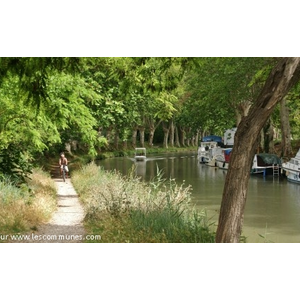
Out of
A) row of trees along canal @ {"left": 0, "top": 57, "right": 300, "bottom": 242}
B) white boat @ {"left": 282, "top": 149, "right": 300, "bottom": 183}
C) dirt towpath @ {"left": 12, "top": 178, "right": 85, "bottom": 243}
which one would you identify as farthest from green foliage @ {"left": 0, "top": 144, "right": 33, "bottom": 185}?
white boat @ {"left": 282, "top": 149, "right": 300, "bottom": 183}

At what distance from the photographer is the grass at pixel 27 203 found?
29.4 feet

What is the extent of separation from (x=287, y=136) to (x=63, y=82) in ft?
29.3

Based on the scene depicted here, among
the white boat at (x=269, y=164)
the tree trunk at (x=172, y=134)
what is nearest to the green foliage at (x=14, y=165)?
the tree trunk at (x=172, y=134)

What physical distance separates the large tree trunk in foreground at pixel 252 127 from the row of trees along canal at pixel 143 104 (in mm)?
13

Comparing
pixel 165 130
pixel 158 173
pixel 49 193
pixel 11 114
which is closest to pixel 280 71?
pixel 158 173

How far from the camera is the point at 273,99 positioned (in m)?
7.79

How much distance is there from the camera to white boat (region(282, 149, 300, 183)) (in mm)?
14234

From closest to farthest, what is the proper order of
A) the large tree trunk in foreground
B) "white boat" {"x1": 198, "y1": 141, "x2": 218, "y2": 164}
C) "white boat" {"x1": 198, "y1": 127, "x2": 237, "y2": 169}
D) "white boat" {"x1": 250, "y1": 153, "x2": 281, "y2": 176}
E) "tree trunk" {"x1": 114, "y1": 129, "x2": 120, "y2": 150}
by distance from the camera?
1. the large tree trunk in foreground
2. "white boat" {"x1": 198, "y1": 127, "x2": 237, "y2": 169}
3. "tree trunk" {"x1": 114, "y1": 129, "x2": 120, "y2": 150}
4. "white boat" {"x1": 250, "y1": 153, "x2": 281, "y2": 176}
5. "white boat" {"x1": 198, "y1": 141, "x2": 218, "y2": 164}

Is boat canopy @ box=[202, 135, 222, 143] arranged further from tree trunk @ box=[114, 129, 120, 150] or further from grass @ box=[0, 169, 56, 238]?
grass @ box=[0, 169, 56, 238]

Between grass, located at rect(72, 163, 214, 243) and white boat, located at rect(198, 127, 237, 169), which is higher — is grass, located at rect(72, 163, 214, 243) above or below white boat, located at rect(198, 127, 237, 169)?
below

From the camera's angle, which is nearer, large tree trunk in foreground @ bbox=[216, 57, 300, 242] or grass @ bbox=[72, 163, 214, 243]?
large tree trunk in foreground @ bbox=[216, 57, 300, 242]

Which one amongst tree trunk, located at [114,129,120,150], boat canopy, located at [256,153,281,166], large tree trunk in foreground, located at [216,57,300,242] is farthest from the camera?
boat canopy, located at [256,153,281,166]

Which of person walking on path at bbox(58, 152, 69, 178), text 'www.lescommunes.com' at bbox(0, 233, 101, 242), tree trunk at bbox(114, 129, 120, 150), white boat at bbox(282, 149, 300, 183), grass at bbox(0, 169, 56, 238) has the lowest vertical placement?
text 'www.lescommunes.com' at bbox(0, 233, 101, 242)

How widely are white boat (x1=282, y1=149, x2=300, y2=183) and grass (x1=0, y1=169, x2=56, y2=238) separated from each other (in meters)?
5.76
